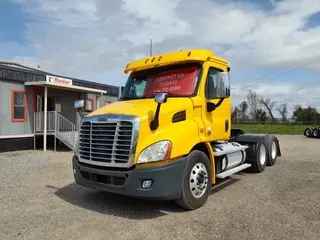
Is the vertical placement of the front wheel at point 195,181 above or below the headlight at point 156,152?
below

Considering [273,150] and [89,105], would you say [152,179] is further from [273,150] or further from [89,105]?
[89,105]

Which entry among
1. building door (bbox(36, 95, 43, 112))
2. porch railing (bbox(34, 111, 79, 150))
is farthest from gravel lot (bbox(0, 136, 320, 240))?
building door (bbox(36, 95, 43, 112))

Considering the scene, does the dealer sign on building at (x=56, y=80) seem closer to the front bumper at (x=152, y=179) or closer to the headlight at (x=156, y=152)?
the front bumper at (x=152, y=179)

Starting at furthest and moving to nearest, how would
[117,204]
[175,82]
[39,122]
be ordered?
[39,122] → [175,82] → [117,204]

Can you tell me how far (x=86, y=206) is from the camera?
5.84 m

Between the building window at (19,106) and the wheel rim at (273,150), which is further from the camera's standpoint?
the building window at (19,106)

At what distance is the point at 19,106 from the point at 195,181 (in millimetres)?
12797

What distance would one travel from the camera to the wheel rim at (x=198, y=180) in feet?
18.1

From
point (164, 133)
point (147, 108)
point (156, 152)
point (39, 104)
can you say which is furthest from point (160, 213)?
point (39, 104)

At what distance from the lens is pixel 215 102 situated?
634cm

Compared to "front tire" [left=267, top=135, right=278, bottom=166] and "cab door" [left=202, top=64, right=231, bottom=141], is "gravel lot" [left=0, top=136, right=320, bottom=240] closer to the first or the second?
"cab door" [left=202, top=64, right=231, bottom=141]

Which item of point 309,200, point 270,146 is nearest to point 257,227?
point 309,200

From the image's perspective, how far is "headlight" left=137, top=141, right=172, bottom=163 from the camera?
499 centimetres

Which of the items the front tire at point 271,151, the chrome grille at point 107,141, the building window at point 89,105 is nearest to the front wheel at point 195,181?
the chrome grille at point 107,141
